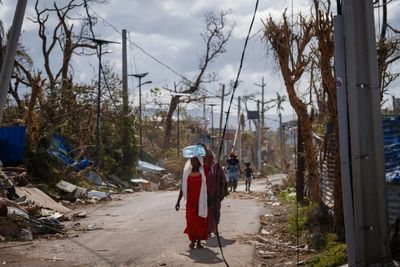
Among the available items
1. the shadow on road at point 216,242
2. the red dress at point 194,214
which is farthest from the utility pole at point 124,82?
the red dress at point 194,214

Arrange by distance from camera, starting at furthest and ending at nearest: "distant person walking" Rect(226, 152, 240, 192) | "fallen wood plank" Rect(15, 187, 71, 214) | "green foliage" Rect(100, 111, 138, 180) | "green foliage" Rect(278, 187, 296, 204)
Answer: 1. "green foliage" Rect(100, 111, 138, 180)
2. "distant person walking" Rect(226, 152, 240, 192)
3. "green foliage" Rect(278, 187, 296, 204)
4. "fallen wood plank" Rect(15, 187, 71, 214)

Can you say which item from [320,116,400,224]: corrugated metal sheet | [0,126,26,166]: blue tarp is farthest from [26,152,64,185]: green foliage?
[320,116,400,224]: corrugated metal sheet

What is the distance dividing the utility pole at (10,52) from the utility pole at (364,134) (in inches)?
216

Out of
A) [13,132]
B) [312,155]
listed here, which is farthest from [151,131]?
[312,155]

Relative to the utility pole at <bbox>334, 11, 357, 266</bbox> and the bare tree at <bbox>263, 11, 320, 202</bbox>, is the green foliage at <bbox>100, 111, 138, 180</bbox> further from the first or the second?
the utility pole at <bbox>334, 11, 357, 266</bbox>

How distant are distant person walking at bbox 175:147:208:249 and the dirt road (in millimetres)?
263

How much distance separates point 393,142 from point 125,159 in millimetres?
21260

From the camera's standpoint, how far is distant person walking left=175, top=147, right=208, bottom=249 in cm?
905

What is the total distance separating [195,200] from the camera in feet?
30.2

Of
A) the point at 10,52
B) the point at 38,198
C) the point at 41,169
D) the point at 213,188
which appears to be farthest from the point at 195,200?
the point at 41,169

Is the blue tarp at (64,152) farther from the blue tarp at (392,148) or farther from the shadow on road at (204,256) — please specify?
the blue tarp at (392,148)

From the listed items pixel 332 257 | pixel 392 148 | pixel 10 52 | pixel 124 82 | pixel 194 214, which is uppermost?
pixel 124 82

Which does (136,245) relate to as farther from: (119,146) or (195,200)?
(119,146)

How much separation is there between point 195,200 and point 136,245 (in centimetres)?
125
